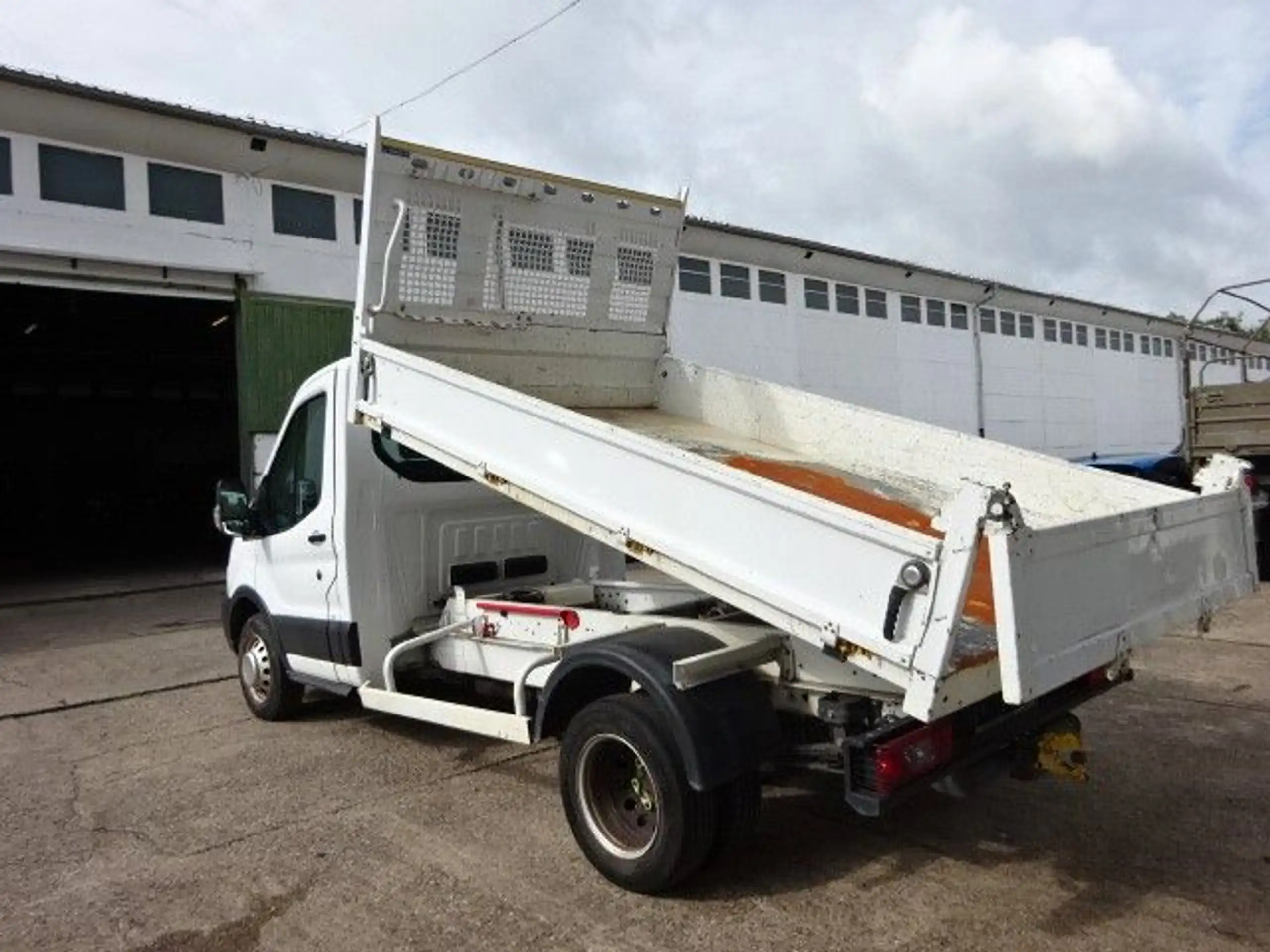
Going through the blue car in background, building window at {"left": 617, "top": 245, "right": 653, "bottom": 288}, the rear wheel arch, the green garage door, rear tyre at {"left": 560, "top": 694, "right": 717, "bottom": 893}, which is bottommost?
rear tyre at {"left": 560, "top": 694, "right": 717, "bottom": 893}

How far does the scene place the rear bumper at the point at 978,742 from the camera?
3.36 meters

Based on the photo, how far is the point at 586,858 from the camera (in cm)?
414

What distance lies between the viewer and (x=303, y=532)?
583 cm

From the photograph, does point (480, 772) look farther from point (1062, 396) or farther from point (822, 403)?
point (1062, 396)

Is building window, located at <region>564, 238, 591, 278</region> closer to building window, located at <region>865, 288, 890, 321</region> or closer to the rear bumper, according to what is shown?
the rear bumper

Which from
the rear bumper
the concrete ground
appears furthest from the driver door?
the rear bumper

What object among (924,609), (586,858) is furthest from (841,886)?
(924,609)

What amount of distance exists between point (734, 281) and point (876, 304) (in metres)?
5.19

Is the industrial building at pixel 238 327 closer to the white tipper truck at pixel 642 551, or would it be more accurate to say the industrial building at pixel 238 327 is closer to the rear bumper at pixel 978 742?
the white tipper truck at pixel 642 551

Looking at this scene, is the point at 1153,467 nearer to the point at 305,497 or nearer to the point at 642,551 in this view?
the point at 305,497

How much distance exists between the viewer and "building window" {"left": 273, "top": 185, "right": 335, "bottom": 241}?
1456 cm

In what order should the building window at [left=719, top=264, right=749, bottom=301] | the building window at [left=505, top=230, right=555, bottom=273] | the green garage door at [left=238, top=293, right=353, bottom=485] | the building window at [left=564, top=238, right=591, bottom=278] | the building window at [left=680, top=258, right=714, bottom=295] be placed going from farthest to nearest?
the building window at [left=719, top=264, right=749, bottom=301] < the building window at [left=680, top=258, right=714, bottom=295] < the green garage door at [left=238, top=293, right=353, bottom=485] < the building window at [left=564, top=238, right=591, bottom=278] < the building window at [left=505, top=230, right=555, bottom=273]

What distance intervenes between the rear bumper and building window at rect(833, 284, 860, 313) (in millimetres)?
19700

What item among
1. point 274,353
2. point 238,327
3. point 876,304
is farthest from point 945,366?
point 238,327
